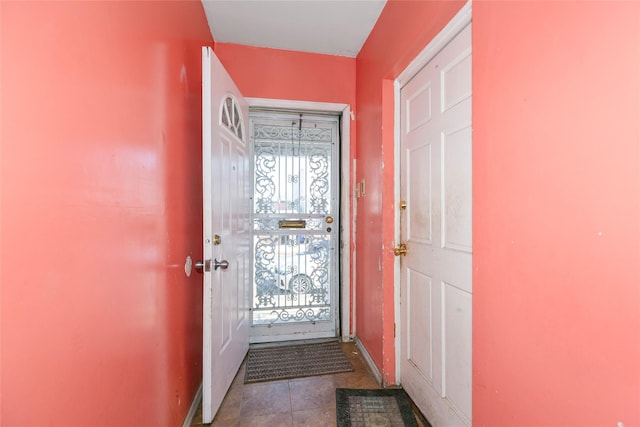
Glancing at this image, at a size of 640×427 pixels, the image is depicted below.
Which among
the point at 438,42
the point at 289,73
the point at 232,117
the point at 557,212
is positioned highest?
the point at 289,73

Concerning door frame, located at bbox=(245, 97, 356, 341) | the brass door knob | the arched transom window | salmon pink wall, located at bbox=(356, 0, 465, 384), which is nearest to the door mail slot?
door frame, located at bbox=(245, 97, 356, 341)

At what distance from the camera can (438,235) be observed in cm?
146

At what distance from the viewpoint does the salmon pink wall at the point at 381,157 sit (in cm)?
156

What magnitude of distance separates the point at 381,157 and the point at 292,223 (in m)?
1.09

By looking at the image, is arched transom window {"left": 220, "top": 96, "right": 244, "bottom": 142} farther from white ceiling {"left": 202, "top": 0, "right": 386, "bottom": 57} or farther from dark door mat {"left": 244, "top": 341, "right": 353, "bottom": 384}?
dark door mat {"left": 244, "top": 341, "right": 353, "bottom": 384}

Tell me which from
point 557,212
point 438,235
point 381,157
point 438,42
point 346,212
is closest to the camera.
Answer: point 557,212

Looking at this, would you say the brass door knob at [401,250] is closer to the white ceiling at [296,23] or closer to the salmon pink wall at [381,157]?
the salmon pink wall at [381,157]

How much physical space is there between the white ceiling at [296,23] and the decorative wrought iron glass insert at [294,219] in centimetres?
61

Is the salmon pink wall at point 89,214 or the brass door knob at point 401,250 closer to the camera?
the salmon pink wall at point 89,214

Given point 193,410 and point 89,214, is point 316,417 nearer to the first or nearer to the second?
point 193,410

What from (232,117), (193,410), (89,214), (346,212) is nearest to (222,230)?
(232,117)

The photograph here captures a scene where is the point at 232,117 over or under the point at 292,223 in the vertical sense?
over

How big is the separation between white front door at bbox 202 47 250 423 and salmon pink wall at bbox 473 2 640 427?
4.09 ft

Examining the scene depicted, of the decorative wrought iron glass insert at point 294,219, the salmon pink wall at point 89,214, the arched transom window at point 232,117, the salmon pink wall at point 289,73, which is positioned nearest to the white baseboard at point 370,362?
the decorative wrought iron glass insert at point 294,219
